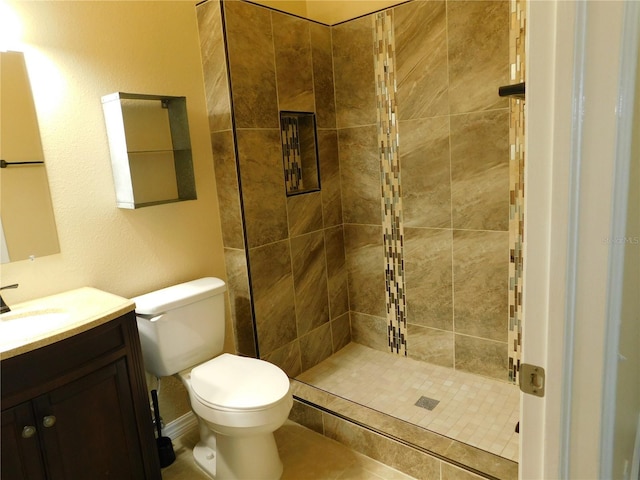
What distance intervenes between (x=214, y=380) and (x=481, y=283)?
1.52m

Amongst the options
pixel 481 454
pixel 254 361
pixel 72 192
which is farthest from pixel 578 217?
pixel 72 192

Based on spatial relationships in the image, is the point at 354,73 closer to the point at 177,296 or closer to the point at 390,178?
the point at 390,178

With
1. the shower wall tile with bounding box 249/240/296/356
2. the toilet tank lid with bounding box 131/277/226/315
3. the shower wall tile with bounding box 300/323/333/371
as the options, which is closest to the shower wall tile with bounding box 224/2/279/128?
the shower wall tile with bounding box 249/240/296/356

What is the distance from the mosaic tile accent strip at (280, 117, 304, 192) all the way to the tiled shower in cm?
13

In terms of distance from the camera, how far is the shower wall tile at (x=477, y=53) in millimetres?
2139

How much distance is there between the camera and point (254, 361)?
6.59ft

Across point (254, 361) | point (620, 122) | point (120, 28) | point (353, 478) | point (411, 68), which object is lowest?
point (353, 478)

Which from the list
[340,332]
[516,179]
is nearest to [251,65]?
[516,179]

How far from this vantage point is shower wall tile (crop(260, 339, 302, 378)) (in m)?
2.50

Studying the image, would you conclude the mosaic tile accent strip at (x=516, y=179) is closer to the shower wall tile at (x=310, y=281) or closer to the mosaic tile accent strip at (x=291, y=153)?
the shower wall tile at (x=310, y=281)

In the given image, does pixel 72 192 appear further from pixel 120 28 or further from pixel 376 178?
pixel 376 178

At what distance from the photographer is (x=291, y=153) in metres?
2.67

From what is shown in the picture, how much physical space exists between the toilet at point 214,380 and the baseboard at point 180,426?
189 millimetres

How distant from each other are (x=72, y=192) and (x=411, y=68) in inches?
72.9
